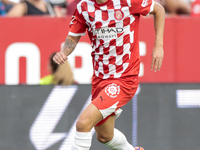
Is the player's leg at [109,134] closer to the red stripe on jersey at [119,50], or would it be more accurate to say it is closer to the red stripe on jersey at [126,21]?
the red stripe on jersey at [119,50]

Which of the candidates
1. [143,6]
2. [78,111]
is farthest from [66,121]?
[143,6]

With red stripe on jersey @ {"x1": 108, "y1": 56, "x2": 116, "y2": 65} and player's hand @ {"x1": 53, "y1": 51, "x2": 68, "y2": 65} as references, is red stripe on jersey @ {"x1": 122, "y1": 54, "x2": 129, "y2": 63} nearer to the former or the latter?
red stripe on jersey @ {"x1": 108, "y1": 56, "x2": 116, "y2": 65}

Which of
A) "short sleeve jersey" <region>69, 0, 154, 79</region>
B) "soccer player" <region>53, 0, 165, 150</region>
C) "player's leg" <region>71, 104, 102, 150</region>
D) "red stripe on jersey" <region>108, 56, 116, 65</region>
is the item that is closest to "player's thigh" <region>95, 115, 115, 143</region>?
"soccer player" <region>53, 0, 165, 150</region>

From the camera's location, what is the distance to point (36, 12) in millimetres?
6992

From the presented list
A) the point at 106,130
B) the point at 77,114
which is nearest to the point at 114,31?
the point at 106,130

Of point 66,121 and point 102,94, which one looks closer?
point 102,94

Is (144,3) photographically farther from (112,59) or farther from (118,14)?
(112,59)

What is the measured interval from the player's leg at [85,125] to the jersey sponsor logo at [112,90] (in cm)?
23

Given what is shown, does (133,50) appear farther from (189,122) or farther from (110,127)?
(189,122)

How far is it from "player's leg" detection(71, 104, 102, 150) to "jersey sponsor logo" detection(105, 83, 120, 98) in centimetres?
23

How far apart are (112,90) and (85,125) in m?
0.49

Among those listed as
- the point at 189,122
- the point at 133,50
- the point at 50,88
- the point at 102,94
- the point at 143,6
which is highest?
the point at 143,6

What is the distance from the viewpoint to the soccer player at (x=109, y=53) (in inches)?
154

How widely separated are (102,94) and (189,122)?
1945 mm
